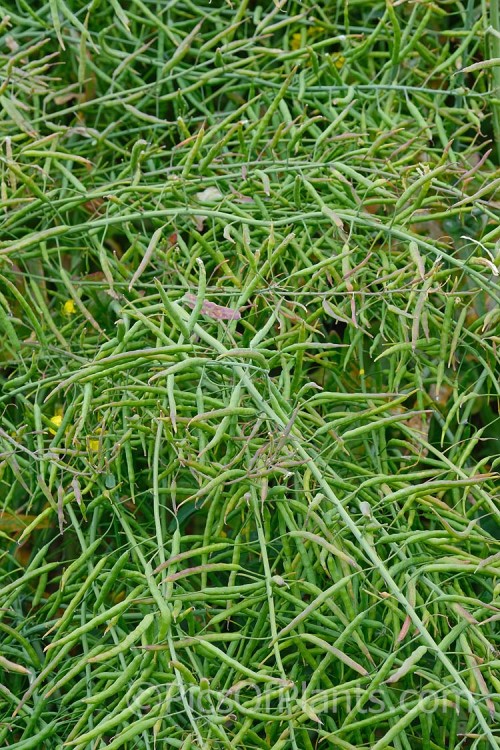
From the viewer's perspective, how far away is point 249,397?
2.97ft

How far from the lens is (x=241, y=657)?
35.6 inches

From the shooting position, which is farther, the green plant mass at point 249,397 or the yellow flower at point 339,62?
the yellow flower at point 339,62

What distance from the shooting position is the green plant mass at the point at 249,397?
2.74ft

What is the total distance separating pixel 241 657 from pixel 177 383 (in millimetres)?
292

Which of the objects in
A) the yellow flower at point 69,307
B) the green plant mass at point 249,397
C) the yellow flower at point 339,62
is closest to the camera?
the green plant mass at point 249,397

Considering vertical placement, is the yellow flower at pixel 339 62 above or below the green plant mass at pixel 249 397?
above

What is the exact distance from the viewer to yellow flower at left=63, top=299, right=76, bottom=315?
115cm

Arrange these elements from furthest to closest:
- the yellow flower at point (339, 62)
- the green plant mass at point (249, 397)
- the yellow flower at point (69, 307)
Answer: the yellow flower at point (339, 62), the yellow flower at point (69, 307), the green plant mass at point (249, 397)

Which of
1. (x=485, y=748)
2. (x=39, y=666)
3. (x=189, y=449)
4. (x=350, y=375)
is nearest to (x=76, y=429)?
(x=189, y=449)

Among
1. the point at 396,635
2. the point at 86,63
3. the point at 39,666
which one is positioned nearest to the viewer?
the point at 396,635

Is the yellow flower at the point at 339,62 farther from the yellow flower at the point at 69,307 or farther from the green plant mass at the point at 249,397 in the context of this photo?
the yellow flower at the point at 69,307

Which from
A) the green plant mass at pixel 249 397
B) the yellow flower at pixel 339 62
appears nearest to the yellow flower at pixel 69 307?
the green plant mass at pixel 249 397

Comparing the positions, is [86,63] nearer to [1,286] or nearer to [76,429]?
[1,286]

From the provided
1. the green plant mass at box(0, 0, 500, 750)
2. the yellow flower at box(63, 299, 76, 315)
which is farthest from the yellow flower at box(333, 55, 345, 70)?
the yellow flower at box(63, 299, 76, 315)
